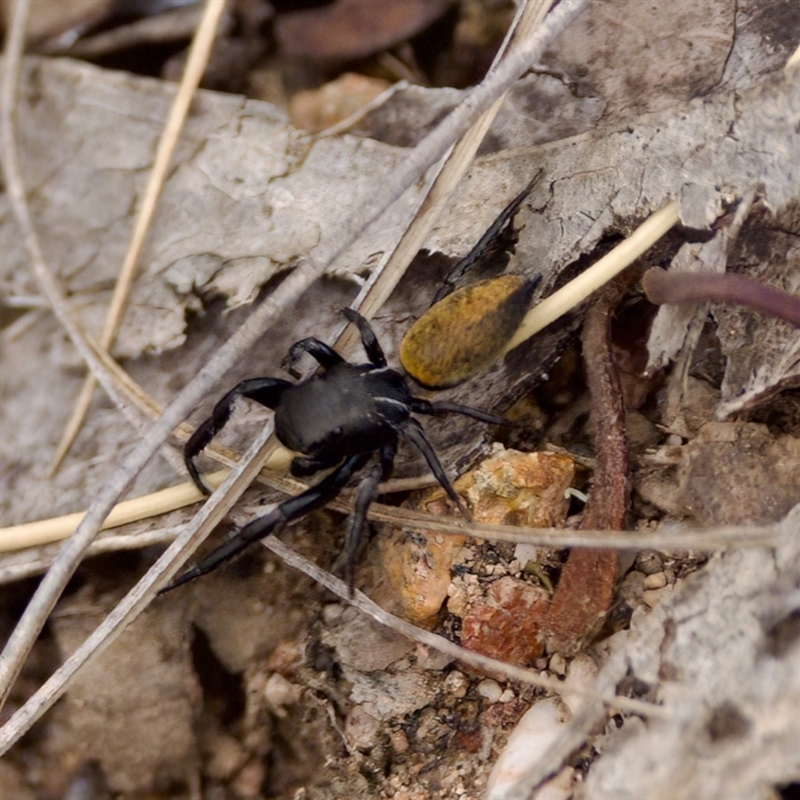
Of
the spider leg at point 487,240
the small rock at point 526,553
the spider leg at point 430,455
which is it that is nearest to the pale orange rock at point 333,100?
the spider leg at point 487,240

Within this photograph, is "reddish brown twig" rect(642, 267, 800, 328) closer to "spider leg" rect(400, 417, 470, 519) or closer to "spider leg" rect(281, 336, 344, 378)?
"spider leg" rect(400, 417, 470, 519)

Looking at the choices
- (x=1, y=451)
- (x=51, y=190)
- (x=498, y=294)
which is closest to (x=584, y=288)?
(x=498, y=294)

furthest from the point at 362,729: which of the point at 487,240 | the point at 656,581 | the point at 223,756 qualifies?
the point at 487,240

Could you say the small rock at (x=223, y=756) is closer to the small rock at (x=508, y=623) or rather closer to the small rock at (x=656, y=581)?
the small rock at (x=508, y=623)

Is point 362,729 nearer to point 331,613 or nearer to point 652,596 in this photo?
Answer: point 331,613

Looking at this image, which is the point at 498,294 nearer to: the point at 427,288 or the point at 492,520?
the point at 427,288

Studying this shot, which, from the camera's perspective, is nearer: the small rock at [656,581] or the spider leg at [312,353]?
the small rock at [656,581]
